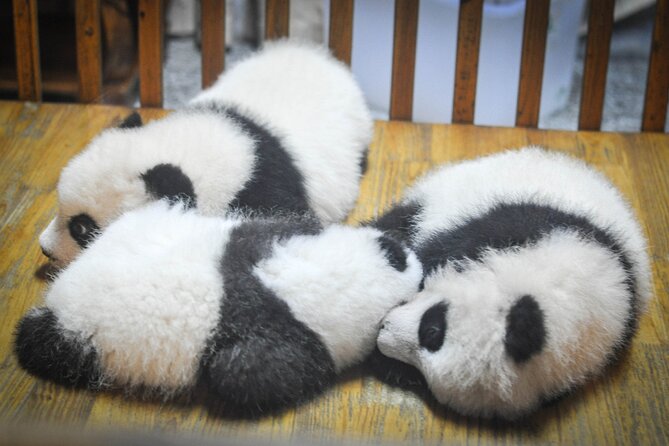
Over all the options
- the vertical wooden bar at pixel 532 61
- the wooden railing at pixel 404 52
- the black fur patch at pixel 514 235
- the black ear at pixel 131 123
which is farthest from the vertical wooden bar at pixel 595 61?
the black ear at pixel 131 123

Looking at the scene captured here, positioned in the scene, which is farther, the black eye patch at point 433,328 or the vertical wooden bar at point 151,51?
the vertical wooden bar at point 151,51

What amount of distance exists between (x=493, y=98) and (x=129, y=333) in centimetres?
331

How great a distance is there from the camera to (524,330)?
2291 millimetres

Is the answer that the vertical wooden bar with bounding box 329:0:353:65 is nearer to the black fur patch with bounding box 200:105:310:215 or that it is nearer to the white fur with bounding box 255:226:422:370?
the black fur patch with bounding box 200:105:310:215

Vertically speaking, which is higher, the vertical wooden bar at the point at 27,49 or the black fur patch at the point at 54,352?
the vertical wooden bar at the point at 27,49

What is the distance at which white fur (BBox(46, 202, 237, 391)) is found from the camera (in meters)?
2.40

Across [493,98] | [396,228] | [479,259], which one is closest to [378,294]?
[479,259]

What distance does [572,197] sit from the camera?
280 cm

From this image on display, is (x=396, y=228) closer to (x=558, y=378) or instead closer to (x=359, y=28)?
(x=558, y=378)

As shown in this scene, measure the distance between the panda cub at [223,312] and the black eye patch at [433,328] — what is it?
16 cm

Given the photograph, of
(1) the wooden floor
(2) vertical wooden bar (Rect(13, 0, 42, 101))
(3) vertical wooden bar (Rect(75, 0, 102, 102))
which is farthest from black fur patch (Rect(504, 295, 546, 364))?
(2) vertical wooden bar (Rect(13, 0, 42, 101))

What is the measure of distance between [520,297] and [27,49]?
2.96m

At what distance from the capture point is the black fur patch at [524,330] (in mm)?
2293

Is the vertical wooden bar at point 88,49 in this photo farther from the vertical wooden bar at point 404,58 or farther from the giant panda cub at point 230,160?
the vertical wooden bar at point 404,58
